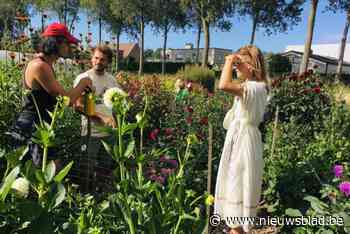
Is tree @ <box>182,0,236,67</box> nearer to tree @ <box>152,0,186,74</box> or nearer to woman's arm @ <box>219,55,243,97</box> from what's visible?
tree @ <box>152,0,186,74</box>

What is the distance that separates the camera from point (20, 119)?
2.27 meters

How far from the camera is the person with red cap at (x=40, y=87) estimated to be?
7.27 ft

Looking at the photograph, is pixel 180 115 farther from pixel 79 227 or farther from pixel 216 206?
pixel 79 227

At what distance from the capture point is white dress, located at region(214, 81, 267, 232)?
2.66 meters

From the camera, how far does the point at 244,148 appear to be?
2.68 m

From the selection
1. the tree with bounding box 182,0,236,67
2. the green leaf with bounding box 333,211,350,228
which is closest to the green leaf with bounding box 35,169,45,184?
the green leaf with bounding box 333,211,350,228

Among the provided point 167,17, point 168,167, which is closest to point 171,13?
point 167,17

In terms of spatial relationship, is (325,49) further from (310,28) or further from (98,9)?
(310,28)

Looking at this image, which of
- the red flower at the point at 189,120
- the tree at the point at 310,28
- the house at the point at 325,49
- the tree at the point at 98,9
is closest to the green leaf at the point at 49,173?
the red flower at the point at 189,120

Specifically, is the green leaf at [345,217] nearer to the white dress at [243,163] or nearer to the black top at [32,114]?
the white dress at [243,163]

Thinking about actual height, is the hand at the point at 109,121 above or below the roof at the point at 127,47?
below

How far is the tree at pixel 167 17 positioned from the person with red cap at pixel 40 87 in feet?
102

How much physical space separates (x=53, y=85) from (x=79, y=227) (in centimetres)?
148

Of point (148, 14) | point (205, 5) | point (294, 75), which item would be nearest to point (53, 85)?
point (294, 75)
